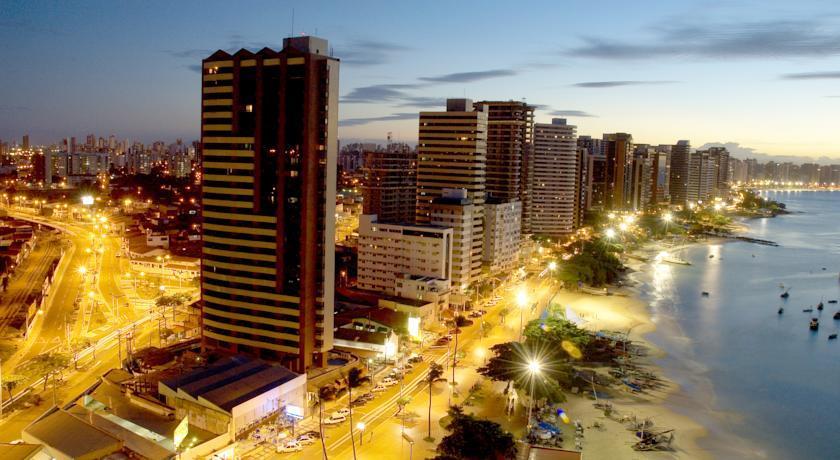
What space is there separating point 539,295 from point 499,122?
1628 centimetres

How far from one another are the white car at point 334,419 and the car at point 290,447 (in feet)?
5.39

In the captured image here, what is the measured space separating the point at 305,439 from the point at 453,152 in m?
27.2

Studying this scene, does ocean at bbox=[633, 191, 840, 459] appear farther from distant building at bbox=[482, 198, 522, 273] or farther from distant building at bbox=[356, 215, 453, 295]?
distant building at bbox=[356, 215, 453, 295]

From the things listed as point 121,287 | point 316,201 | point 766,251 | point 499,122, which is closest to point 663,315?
point 499,122

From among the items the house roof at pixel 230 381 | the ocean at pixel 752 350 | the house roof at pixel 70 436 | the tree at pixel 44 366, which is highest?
the house roof at pixel 230 381

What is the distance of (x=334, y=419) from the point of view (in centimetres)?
2186

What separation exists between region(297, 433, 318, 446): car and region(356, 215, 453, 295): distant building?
17236 millimetres

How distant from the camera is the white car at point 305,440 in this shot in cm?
2023

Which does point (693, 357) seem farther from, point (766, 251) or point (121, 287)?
point (766, 251)

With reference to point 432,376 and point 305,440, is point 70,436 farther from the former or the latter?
point 432,376

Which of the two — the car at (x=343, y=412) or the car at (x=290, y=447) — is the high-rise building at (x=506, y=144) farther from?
the car at (x=290, y=447)

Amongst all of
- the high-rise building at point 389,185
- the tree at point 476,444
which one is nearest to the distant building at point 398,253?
the high-rise building at point 389,185

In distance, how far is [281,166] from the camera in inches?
986

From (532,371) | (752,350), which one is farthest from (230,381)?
(752,350)
